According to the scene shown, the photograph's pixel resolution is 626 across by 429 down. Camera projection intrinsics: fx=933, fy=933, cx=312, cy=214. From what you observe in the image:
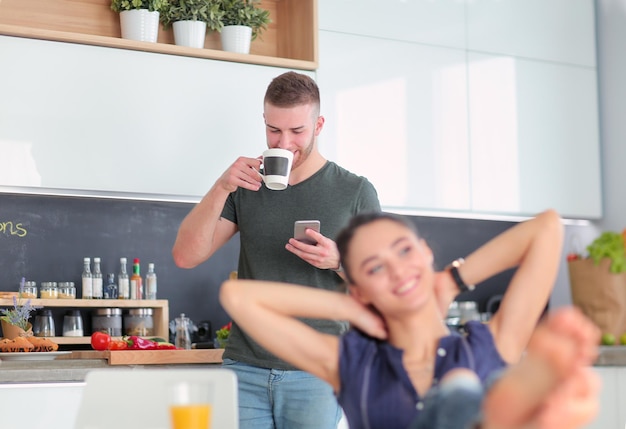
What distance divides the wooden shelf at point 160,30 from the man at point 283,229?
0.97m

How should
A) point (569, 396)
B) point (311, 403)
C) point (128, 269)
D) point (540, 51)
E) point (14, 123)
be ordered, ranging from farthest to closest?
point (540, 51) → point (128, 269) → point (14, 123) → point (311, 403) → point (569, 396)

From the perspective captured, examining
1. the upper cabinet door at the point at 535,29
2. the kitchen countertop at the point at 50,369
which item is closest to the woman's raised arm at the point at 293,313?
the kitchen countertop at the point at 50,369

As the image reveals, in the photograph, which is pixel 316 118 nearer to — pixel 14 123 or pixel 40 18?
pixel 14 123

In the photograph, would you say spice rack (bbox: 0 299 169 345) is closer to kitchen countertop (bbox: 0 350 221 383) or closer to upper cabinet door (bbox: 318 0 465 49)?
kitchen countertop (bbox: 0 350 221 383)

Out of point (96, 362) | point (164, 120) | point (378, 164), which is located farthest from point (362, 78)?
point (96, 362)

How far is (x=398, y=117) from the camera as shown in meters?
3.57

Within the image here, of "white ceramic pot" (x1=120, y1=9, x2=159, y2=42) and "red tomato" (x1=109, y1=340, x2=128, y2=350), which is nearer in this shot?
"red tomato" (x1=109, y1=340, x2=128, y2=350)

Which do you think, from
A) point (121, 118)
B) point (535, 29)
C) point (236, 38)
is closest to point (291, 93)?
point (121, 118)

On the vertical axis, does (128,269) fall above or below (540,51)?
below

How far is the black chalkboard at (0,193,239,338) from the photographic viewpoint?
10.8 feet

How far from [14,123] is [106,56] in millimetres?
375

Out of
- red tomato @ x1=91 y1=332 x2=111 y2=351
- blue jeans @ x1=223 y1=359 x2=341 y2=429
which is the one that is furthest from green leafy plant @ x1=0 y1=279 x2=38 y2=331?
blue jeans @ x1=223 y1=359 x2=341 y2=429

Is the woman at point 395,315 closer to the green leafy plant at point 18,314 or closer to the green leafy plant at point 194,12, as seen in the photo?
the green leafy plant at point 18,314

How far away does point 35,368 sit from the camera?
2.56 meters
